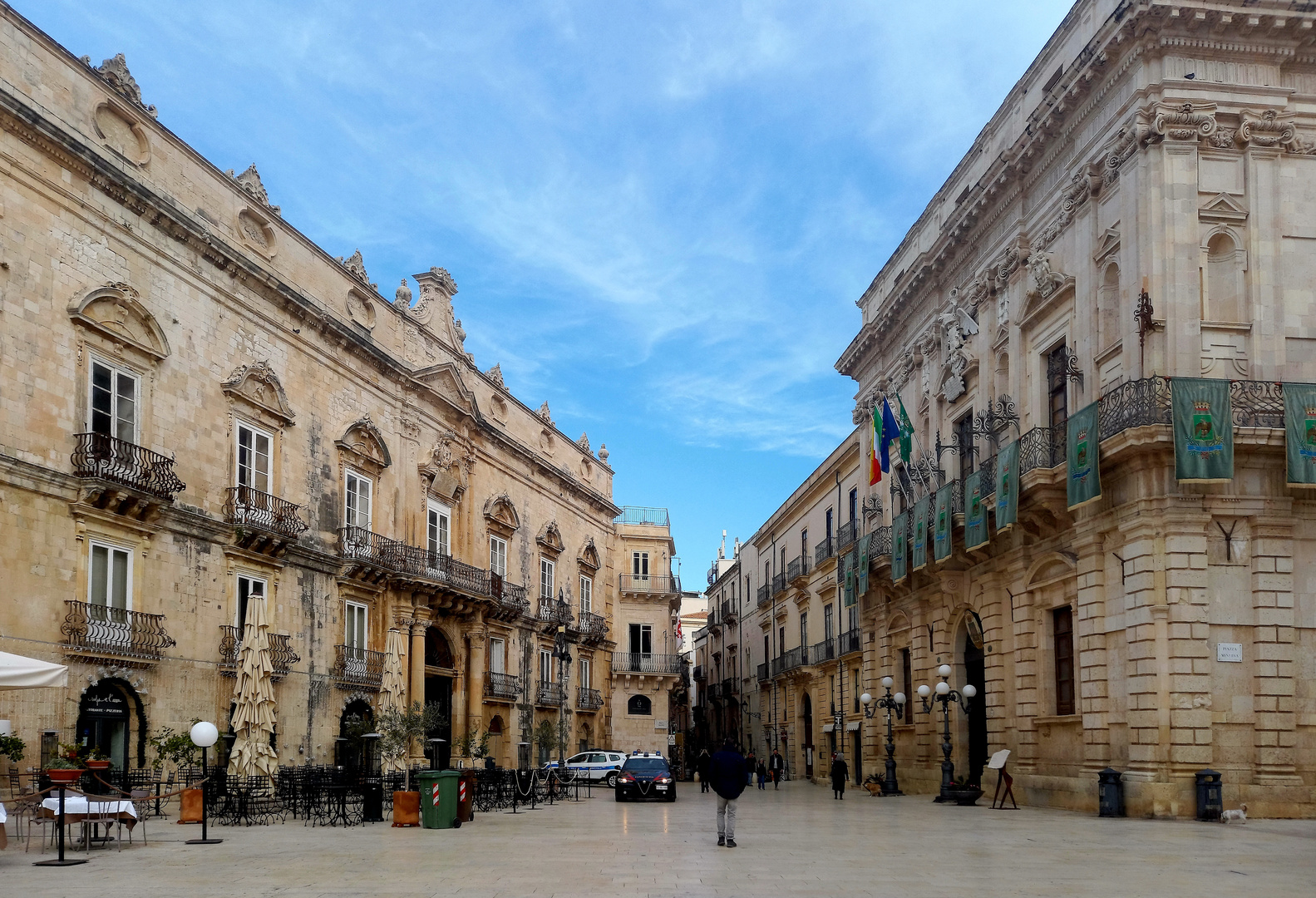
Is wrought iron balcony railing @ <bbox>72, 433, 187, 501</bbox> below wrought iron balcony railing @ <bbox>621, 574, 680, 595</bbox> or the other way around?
the other way around

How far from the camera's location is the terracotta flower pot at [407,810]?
1878 centimetres

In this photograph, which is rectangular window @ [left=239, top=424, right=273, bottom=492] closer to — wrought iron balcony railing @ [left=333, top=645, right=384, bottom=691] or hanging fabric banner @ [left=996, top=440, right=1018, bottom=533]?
wrought iron balcony railing @ [left=333, top=645, right=384, bottom=691]

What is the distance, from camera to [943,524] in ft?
88.8

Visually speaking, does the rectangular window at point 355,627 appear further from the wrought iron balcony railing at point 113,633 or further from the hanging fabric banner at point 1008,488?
the hanging fabric banner at point 1008,488

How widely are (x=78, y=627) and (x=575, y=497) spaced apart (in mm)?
29829

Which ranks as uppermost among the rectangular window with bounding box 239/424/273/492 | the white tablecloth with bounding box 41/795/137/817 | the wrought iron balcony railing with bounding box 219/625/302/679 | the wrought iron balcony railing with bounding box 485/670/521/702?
the rectangular window with bounding box 239/424/273/492

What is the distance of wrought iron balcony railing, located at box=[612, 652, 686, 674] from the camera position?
5431cm

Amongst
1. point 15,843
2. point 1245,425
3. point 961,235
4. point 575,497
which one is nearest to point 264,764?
point 15,843

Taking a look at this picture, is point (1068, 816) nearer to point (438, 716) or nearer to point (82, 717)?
point (438, 716)

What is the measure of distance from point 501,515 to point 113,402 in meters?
20.0

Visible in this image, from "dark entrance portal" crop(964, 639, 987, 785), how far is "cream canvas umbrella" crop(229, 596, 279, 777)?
1498 centimetres

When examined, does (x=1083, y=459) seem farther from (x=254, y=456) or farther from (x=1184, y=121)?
(x=254, y=456)

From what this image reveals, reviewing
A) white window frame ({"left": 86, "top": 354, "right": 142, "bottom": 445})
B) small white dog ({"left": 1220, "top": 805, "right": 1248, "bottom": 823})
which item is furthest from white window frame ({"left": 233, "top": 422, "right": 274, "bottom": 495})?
small white dog ({"left": 1220, "top": 805, "right": 1248, "bottom": 823})

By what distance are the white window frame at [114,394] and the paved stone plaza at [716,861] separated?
6891 mm
